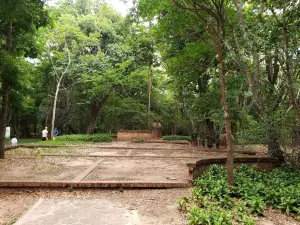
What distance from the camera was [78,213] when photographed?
4.16 m

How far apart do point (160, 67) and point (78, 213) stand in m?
20.0

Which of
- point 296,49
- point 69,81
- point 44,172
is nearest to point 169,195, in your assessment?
point 44,172

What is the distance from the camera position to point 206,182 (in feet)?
18.7

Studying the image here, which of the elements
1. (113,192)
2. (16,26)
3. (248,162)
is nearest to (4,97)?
(16,26)

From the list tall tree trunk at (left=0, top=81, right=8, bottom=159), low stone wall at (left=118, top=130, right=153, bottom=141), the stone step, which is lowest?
the stone step

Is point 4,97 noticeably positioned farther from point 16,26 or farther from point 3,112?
point 16,26

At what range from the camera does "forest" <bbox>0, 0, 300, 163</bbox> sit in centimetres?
771

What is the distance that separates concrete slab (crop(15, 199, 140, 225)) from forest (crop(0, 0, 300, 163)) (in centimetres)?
296

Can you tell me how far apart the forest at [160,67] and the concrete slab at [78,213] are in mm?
2962

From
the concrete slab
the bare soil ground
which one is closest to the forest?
the bare soil ground

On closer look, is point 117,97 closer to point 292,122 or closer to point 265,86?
point 265,86

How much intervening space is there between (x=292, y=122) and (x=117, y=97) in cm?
1615

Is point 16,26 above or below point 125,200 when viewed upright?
above

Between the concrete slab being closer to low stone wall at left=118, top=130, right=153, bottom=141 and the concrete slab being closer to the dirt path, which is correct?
the dirt path
